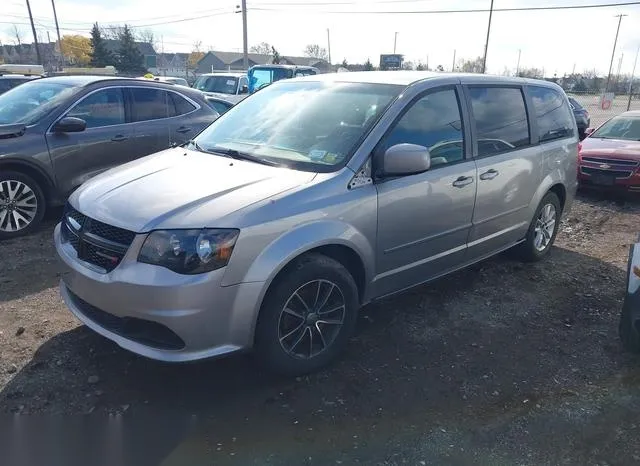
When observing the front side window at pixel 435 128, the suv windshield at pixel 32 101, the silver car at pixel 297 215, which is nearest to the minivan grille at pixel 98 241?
the silver car at pixel 297 215

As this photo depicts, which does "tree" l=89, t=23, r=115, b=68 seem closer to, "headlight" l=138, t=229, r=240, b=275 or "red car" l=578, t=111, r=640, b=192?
"red car" l=578, t=111, r=640, b=192

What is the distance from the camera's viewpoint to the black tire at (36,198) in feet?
18.5

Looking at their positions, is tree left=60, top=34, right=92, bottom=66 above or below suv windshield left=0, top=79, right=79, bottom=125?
below

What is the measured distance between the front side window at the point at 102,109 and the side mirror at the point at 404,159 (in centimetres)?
430

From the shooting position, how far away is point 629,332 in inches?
140

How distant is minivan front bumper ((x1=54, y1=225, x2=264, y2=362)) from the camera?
9.20 feet

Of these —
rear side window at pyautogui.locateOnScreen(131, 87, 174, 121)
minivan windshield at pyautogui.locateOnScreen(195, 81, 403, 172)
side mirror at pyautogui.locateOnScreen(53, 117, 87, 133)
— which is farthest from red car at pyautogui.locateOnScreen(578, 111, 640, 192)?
side mirror at pyautogui.locateOnScreen(53, 117, 87, 133)

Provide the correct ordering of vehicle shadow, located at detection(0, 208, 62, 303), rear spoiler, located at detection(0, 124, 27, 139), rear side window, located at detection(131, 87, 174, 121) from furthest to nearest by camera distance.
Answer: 1. rear side window, located at detection(131, 87, 174, 121)
2. rear spoiler, located at detection(0, 124, 27, 139)
3. vehicle shadow, located at detection(0, 208, 62, 303)

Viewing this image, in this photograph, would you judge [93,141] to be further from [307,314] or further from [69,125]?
[307,314]

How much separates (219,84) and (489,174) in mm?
15067

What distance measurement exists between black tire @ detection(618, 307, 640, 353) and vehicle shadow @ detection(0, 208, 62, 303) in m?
4.42

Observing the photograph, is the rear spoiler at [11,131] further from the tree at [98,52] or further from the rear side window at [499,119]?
the tree at [98,52]

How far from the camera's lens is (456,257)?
4.37 meters

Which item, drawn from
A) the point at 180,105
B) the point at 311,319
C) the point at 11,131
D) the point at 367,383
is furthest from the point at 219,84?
the point at 367,383
